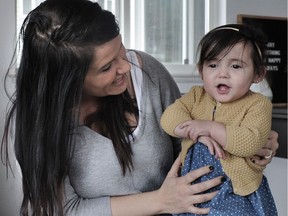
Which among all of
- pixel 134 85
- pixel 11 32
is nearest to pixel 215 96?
pixel 134 85

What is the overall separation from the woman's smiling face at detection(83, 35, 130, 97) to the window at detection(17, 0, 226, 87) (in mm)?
1634

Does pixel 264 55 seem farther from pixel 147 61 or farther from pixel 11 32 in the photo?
pixel 11 32

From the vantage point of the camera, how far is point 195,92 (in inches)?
48.0

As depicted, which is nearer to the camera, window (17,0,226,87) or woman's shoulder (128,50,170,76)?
woman's shoulder (128,50,170,76)

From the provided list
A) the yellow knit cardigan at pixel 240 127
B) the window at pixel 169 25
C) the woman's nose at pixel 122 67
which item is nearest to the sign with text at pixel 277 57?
the window at pixel 169 25

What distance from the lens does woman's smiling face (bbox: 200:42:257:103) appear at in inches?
42.8

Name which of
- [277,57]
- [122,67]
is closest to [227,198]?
[122,67]

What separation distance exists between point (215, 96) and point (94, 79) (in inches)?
12.8

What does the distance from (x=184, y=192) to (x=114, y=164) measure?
22 centimetres

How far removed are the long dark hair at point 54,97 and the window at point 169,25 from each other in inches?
61.6

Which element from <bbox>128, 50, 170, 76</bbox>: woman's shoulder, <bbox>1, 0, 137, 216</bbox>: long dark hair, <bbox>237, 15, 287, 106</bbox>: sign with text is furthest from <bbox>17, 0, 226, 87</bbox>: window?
<bbox>1, 0, 137, 216</bbox>: long dark hair

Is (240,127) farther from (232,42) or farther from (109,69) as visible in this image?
(109,69)

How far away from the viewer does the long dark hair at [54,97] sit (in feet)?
3.54

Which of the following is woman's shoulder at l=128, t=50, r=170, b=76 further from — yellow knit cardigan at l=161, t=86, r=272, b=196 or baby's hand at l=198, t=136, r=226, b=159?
baby's hand at l=198, t=136, r=226, b=159
